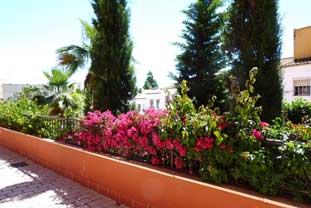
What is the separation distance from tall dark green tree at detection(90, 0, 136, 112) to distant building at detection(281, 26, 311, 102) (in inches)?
448

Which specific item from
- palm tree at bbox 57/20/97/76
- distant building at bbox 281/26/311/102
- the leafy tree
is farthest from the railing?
the leafy tree

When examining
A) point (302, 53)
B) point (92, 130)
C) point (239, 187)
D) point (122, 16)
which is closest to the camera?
point (239, 187)

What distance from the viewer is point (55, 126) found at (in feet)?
21.5

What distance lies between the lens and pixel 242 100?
10.6ft

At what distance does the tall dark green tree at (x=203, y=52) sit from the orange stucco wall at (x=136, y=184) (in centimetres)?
363

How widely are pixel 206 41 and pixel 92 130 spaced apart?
169 inches

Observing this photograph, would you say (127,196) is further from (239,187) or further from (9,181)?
(9,181)

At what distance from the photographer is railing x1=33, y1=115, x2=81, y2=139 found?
5.92m

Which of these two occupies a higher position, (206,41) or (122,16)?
(122,16)

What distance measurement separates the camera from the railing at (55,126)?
592 centimetres

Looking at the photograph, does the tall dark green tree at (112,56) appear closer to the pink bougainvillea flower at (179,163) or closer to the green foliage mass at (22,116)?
the green foliage mass at (22,116)

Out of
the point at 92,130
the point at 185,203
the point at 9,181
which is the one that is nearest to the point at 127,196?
the point at 185,203

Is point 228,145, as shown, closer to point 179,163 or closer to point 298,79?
point 179,163

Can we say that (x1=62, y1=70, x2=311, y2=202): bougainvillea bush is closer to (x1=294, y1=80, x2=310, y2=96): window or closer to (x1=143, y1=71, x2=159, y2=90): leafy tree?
(x1=294, y1=80, x2=310, y2=96): window
